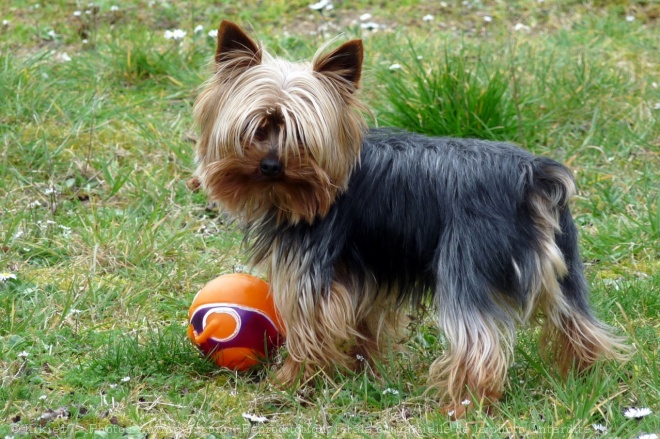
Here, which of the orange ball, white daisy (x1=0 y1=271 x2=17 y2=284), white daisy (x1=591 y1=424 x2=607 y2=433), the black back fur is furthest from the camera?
white daisy (x1=0 y1=271 x2=17 y2=284)

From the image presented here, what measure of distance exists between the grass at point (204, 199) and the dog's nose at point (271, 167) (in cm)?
94

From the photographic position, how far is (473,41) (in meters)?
7.88

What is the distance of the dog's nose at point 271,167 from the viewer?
12.0ft

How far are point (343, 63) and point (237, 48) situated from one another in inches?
17.6

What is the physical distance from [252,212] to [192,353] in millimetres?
752

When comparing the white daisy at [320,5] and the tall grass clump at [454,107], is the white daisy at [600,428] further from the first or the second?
the white daisy at [320,5]

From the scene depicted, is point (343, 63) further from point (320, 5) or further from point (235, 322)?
point (320, 5)

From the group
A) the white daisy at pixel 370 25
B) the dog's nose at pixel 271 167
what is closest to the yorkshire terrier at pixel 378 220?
the dog's nose at pixel 271 167

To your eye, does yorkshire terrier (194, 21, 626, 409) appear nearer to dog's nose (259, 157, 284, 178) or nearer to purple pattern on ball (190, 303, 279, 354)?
dog's nose (259, 157, 284, 178)

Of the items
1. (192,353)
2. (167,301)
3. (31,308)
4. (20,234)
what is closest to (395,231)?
(192,353)

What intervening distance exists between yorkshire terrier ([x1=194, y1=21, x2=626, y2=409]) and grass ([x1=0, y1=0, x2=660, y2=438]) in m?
0.24

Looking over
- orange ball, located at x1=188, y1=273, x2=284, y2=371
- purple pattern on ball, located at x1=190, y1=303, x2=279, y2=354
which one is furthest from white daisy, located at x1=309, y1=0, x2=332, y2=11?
purple pattern on ball, located at x1=190, y1=303, x2=279, y2=354

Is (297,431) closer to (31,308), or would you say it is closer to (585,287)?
(585,287)

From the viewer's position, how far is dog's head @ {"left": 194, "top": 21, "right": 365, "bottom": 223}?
145 inches
